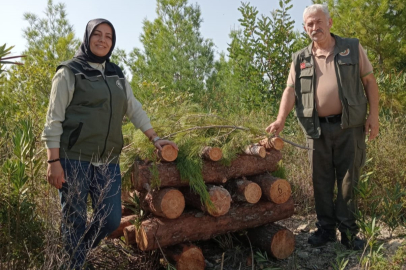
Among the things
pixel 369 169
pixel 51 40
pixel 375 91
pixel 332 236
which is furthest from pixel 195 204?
pixel 51 40

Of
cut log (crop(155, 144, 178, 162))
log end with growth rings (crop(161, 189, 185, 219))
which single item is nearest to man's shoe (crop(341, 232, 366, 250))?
log end with growth rings (crop(161, 189, 185, 219))

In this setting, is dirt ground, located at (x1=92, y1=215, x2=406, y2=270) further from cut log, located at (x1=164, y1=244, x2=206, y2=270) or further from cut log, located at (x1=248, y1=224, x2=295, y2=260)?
cut log, located at (x1=164, y1=244, x2=206, y2=270)

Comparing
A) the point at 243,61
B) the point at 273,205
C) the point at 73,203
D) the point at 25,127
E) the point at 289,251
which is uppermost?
the point at 243,61

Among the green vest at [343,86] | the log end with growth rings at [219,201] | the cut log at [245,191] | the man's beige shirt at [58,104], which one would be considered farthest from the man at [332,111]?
the man's beige shirt at [58,104]

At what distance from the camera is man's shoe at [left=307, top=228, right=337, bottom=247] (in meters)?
4.36

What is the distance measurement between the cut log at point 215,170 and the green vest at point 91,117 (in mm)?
422

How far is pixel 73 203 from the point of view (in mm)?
3230

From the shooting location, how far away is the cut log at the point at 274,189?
4.11m

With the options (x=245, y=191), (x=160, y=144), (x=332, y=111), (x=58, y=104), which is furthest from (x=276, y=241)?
(x=58, y=104)

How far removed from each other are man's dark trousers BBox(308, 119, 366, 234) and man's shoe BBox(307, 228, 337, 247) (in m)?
0.05

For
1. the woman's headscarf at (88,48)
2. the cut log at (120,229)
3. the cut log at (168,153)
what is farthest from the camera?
the cut log at (120,229)

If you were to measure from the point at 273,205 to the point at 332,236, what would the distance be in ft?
2.39

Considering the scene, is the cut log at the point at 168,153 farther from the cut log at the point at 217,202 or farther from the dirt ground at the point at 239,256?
the dirt ground at the point at 239,256

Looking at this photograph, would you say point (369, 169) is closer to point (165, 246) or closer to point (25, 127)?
point (165, 246)
